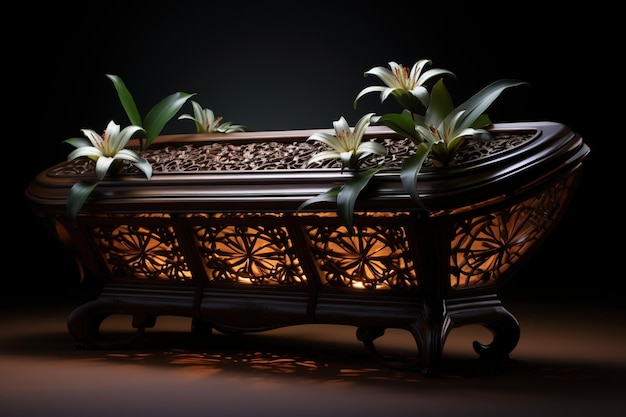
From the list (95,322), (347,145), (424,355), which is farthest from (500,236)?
(95,322)

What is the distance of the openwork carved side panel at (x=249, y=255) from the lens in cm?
334

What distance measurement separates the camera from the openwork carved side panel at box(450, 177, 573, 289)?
121 inches

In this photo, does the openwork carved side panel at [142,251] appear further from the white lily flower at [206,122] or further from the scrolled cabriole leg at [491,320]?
the scrolled cabriole leg at [491,320]

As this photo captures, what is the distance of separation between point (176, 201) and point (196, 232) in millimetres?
151

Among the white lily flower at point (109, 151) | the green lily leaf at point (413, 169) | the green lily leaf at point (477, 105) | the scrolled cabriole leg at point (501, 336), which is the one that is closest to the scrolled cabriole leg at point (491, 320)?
the scrolled cabriole leg at point (501, 336)

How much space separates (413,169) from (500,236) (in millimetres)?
394

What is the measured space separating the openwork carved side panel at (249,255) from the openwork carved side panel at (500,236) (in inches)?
21.2

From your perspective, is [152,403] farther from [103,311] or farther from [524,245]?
[524,245]

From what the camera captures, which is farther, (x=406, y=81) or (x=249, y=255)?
(x=249, y=255)

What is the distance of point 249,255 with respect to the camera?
342cm

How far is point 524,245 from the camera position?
325 centimetres

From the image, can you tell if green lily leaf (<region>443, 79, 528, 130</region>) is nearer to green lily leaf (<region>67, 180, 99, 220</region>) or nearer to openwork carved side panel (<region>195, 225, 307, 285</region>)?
openwork carved side panel (<region>195, 225, 307, 285</region>)

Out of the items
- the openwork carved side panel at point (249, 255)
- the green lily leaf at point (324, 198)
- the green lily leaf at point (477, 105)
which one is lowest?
the openwork carved side panel at point (249, 255)

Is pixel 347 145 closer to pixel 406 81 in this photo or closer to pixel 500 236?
pixel 406 81
